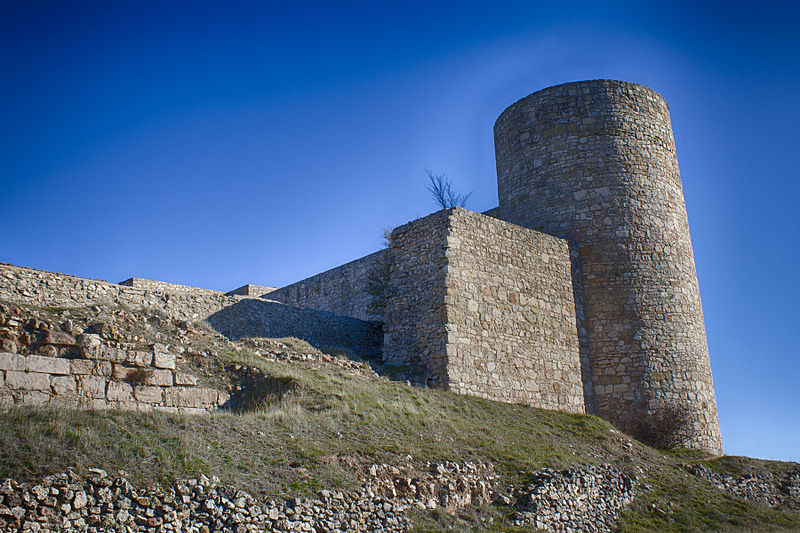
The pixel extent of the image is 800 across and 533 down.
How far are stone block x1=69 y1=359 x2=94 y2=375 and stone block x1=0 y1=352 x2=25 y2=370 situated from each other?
1.91ft

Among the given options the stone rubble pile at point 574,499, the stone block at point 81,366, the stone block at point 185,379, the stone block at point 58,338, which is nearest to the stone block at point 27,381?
the stone block at point 81,366

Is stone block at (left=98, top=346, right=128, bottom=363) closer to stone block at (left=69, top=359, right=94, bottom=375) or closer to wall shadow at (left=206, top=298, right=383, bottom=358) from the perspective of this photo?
stone block at (left=69, top=359, right=94, bottom=375)

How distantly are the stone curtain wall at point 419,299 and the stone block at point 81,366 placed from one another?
6.98 metres

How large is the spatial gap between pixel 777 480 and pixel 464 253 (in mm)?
8654

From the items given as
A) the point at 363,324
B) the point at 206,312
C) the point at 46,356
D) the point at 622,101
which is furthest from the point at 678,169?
the point at 46,356

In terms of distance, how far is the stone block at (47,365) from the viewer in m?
8.25

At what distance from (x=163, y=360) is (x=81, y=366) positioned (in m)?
1.17

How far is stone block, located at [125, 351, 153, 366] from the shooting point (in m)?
9.20

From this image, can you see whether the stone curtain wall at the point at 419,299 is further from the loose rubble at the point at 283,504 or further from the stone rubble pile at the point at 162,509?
the stone rubble pile at the point at 162,509

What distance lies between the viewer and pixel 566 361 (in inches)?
645

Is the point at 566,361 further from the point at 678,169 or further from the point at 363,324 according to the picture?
the point at 678,169

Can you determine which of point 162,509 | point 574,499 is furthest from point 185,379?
point 574,499

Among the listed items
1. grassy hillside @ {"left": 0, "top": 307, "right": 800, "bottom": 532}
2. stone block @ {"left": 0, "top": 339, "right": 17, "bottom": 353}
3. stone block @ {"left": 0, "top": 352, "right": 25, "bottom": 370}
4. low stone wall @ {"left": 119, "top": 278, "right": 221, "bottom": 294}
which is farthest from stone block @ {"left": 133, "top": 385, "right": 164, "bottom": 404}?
low stone wall @ {"left": 119, "top": 278, "right": 221, "bottom": 294}

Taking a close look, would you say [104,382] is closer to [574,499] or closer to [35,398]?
[35,398]
